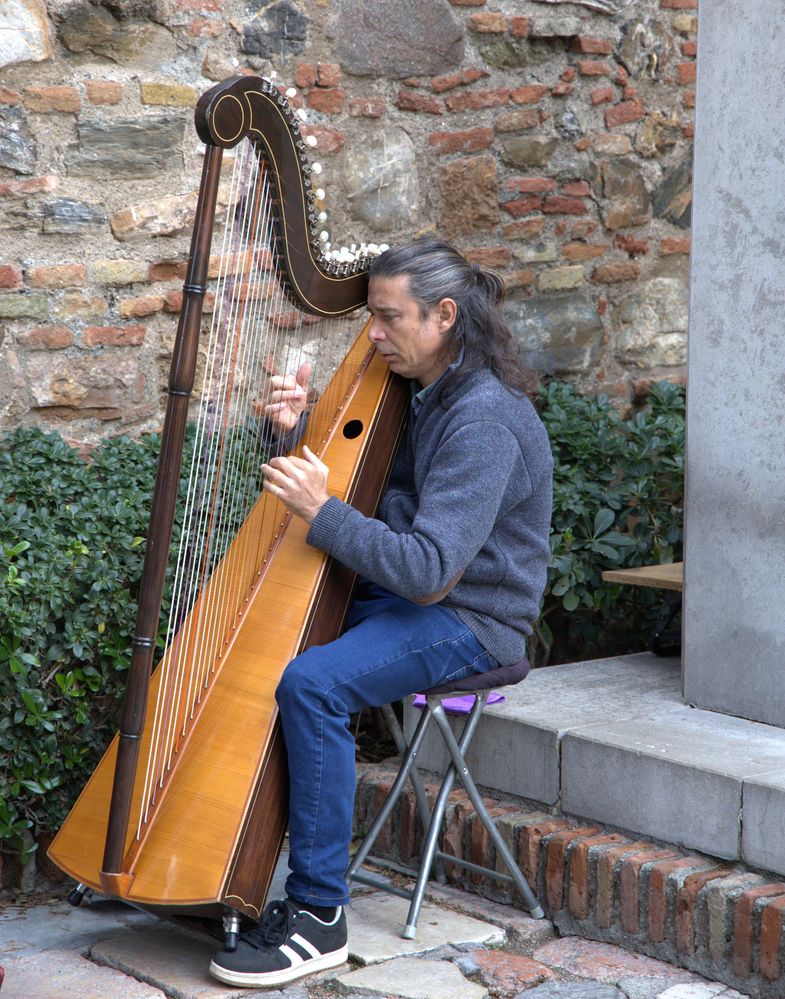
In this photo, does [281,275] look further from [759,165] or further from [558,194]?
[558,194]

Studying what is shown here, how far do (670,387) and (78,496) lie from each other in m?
2.26

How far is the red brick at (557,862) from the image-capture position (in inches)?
111

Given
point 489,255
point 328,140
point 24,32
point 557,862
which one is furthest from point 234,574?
point 489,255

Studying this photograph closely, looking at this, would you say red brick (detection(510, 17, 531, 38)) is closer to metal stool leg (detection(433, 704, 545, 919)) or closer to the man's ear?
the man's ear

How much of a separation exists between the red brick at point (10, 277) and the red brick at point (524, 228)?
5.47 ft

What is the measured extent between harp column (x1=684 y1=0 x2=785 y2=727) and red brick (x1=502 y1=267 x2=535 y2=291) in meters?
1.40

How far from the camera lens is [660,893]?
263 cm

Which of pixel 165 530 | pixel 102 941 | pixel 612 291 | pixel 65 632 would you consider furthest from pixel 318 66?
pixel 102 941

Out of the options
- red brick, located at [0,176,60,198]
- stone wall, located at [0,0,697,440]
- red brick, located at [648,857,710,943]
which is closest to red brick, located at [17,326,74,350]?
stone wall, located at [0,0,697,440]

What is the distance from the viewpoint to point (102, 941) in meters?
2.65

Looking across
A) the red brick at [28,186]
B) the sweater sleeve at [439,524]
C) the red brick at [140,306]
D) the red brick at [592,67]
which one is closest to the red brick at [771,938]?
the sweater sleeve at [439,524]

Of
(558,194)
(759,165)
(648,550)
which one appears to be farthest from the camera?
(558,194)

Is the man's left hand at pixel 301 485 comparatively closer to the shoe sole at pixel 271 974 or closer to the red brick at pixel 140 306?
the shoe sole at pixel 271 974

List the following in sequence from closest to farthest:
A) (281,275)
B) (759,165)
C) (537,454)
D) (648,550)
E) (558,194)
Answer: (281,275) → (537,454) → (759,165) → (648,550) → (558,194)
